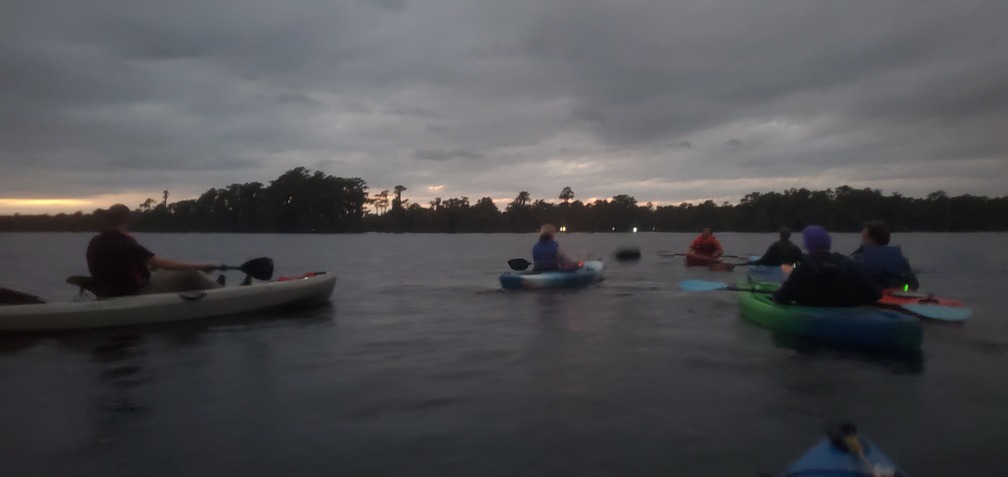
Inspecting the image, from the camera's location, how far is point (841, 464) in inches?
122

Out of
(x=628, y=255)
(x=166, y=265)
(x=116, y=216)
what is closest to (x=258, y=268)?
(x=166, y=265)

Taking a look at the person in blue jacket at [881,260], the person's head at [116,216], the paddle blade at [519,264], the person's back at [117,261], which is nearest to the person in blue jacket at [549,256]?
the paddle blade at [519,264]

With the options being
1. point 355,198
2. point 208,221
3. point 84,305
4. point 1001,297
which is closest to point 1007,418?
point 84,305

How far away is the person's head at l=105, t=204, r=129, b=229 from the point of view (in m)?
9.02

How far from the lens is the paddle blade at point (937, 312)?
29.6ft

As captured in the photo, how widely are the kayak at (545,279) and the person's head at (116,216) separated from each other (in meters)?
7.67

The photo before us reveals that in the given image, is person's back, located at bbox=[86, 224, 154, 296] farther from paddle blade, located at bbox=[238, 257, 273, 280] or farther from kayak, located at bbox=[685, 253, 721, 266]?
kayak, located at bbox=[685, 253, 721, 266]

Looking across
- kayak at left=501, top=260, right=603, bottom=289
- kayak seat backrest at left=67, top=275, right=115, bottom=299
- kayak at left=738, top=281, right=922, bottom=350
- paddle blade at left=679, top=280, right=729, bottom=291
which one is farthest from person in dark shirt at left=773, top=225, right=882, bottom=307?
kayak seat backrest at left=67, top=275, right=115, bottom=299

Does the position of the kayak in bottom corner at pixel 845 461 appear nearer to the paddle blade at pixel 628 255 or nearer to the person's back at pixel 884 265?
the person's back at pixel 884 265

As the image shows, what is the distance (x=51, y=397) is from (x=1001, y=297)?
55.4ft

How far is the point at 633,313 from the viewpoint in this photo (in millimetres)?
11711


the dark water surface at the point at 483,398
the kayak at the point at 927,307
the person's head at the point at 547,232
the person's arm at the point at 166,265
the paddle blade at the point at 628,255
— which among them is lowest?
the dark water surface at the point at 483,398

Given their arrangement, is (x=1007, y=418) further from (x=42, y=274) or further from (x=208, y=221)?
(x=208, y=221)

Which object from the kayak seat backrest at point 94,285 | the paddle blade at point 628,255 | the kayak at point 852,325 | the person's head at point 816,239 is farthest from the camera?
the paddle blade at point 628,255
